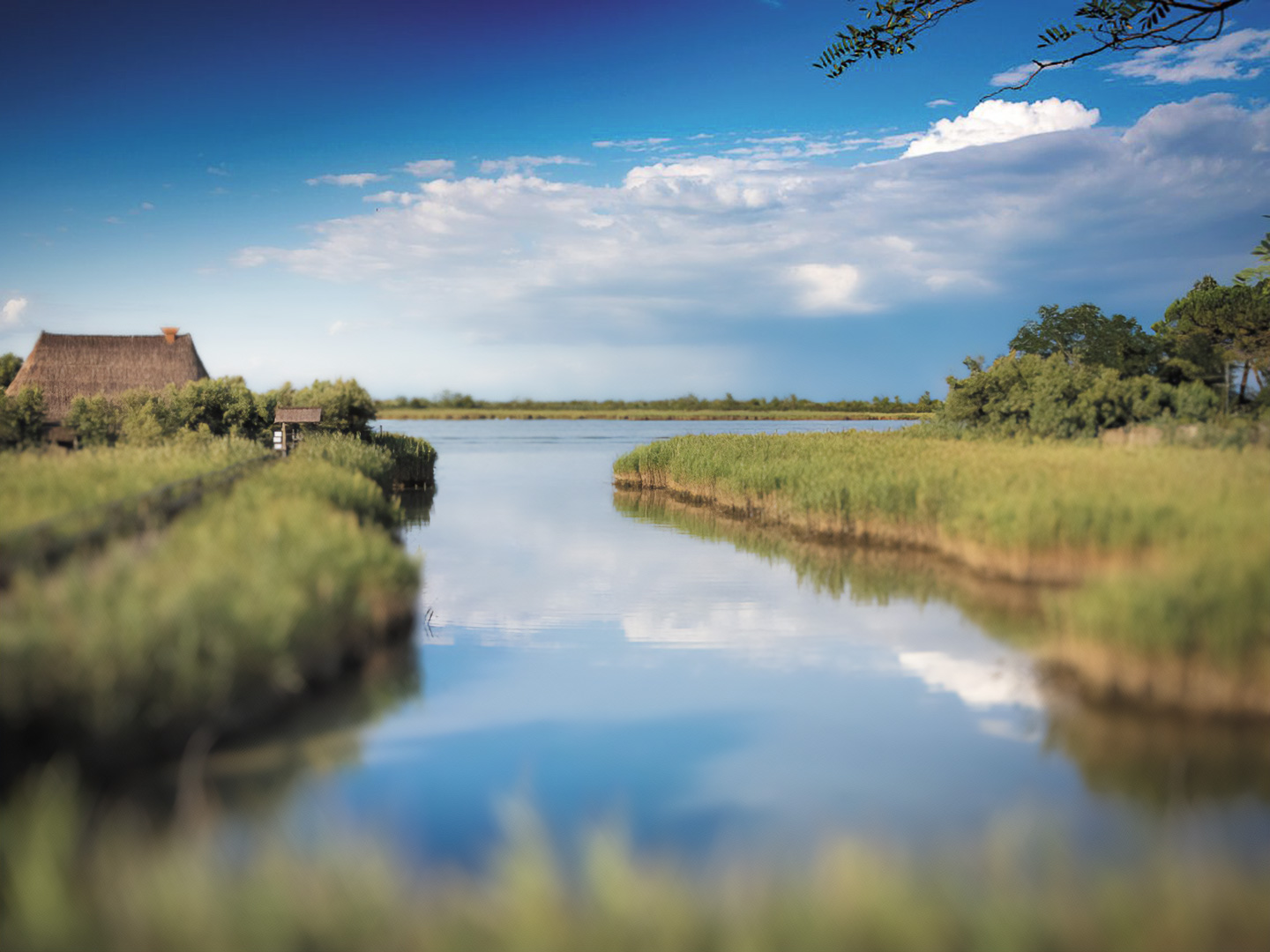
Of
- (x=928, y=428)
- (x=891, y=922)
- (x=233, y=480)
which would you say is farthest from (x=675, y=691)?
(x=928, y=428)

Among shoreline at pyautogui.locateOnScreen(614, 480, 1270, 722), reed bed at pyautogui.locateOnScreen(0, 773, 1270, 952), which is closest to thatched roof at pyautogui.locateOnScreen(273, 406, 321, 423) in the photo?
shoreline at pyautogui.locateOnScreen(614, 480, 1270, 722)

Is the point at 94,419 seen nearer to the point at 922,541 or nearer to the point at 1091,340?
the point at 922,541

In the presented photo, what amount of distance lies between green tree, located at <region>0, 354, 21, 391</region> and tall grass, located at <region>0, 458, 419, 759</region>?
48.0 metres

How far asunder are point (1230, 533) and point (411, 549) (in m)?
13.9

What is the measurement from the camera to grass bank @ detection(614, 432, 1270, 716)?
7734 mm

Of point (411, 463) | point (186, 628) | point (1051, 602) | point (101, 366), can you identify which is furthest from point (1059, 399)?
point (101, 366)

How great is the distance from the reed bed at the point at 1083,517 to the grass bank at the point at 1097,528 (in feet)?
0.06

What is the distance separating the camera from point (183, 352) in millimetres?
35344

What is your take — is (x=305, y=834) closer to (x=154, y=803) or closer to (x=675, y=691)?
(x=154, y=803)

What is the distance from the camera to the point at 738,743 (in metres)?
7.75

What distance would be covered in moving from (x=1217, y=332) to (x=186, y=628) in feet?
131

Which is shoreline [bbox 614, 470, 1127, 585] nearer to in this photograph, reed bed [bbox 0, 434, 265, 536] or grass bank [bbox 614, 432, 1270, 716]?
grass bank [bbox 614, 432, 1270, 716]

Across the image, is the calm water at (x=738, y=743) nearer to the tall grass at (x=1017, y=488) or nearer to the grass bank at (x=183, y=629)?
the grass bank at (x=183, y=629)

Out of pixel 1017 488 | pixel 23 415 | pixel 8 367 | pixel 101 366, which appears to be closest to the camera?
pixel 1017 488
